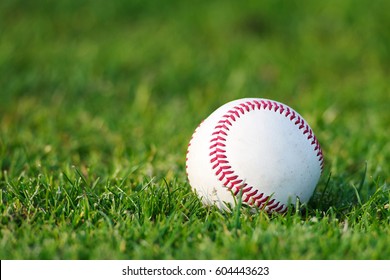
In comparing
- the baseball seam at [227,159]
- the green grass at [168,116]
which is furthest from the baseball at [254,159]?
the green grass at [168,116]

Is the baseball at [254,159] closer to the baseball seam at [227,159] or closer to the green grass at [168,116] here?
the baseball seam at [227,159]

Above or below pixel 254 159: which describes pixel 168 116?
below

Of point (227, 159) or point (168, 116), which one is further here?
point (168, 116)

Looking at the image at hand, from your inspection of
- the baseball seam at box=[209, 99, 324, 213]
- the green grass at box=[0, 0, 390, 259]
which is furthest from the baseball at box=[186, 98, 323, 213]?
the green grass at box=[0, 0, 390, 259]

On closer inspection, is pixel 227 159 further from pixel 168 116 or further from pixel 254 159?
pixel 168 116

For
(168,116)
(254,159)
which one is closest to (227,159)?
(254,159)

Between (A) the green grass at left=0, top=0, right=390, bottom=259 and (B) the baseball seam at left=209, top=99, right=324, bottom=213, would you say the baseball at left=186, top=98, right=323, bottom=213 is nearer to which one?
(B) the baseball seam at left=209, top=99, right=324, bottom=213
